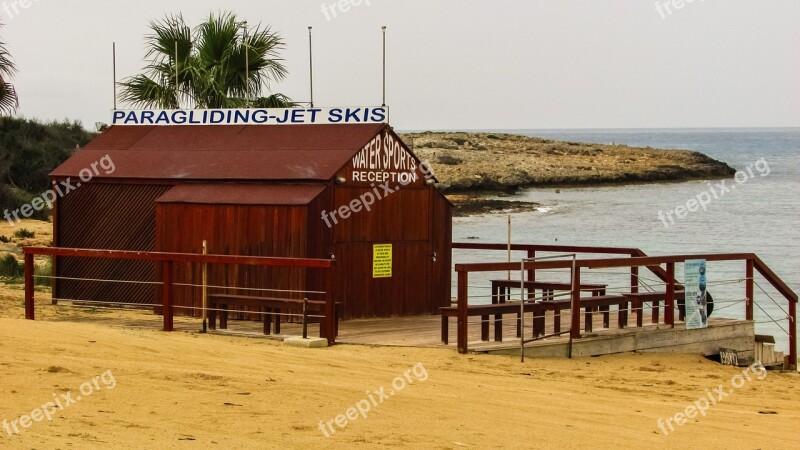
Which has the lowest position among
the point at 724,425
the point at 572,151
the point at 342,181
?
the point at 724,425

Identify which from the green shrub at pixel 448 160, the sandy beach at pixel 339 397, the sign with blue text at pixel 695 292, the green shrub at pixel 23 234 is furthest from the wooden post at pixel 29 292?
the green shrub at pixel 448 160

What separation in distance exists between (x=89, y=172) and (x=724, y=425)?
10982 millimetres

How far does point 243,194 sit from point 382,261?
220cm

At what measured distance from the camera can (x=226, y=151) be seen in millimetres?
17734

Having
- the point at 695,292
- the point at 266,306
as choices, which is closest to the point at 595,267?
the point at 695,292

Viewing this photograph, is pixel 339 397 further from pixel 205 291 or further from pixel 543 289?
pixel 543 289

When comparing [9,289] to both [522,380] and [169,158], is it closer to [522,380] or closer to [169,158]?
[169,158]

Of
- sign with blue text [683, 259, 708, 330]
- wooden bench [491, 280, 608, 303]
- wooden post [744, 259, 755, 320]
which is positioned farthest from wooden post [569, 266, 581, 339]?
wooden post [744, 259, 755, 320]

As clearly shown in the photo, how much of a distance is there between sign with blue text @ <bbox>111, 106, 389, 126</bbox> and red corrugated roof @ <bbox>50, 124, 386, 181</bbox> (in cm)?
10

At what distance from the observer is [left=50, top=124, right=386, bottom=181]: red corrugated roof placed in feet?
54.6

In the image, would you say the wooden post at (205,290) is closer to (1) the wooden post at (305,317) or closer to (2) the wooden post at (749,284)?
(1) the wooden post at (305,317)

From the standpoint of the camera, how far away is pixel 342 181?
53.5 feet

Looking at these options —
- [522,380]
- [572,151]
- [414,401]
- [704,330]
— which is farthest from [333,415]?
[572,151]

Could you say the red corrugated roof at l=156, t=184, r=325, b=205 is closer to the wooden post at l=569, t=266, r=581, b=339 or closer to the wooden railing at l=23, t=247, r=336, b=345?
the wooden railing at l=23, t=247, r=336, b=345
